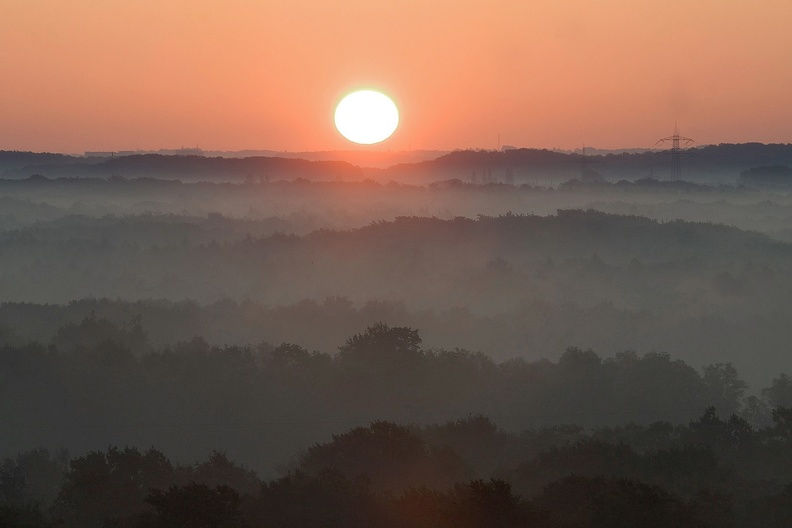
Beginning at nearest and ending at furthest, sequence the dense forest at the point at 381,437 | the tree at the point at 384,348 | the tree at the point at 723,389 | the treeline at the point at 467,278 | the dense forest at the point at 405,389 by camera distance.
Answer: the dense forest at the point at 381,437
the dense forest at the point at 405,389
the tree at the point at 723,389
the tree at the point at 384,348
the treeline at the point at 467,278

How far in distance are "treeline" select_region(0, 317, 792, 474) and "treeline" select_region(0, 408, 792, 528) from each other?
28.2 ft

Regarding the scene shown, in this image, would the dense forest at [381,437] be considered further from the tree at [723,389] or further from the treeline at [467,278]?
the treeline at [467,278]

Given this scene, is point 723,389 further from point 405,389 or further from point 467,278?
point 467,278

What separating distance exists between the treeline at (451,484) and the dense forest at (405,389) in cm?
9

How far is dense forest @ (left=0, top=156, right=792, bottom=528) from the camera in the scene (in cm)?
2466

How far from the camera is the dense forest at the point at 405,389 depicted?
80.9 feet

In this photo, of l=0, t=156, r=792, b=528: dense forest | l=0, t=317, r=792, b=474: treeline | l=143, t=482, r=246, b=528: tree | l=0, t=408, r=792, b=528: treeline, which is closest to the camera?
l=143, t=482, r=246, b=528: tree

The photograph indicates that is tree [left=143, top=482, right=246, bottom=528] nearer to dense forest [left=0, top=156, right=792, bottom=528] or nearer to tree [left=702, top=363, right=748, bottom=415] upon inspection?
dense forest [left=0, top=156, right=792, bottom=528]

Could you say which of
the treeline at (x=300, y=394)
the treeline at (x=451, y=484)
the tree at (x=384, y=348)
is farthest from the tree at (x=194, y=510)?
the tree at (x=384, y=348)

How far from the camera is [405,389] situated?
5228 cm

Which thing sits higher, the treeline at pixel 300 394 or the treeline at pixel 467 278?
the treeline at pixel 467 278

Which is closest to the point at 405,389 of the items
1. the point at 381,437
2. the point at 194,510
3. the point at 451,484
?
the point at 381,437

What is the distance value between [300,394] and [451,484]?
24.0 metres

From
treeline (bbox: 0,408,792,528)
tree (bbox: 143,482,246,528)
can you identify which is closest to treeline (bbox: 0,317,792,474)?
treeline (bbox: 0,408,792,528)
